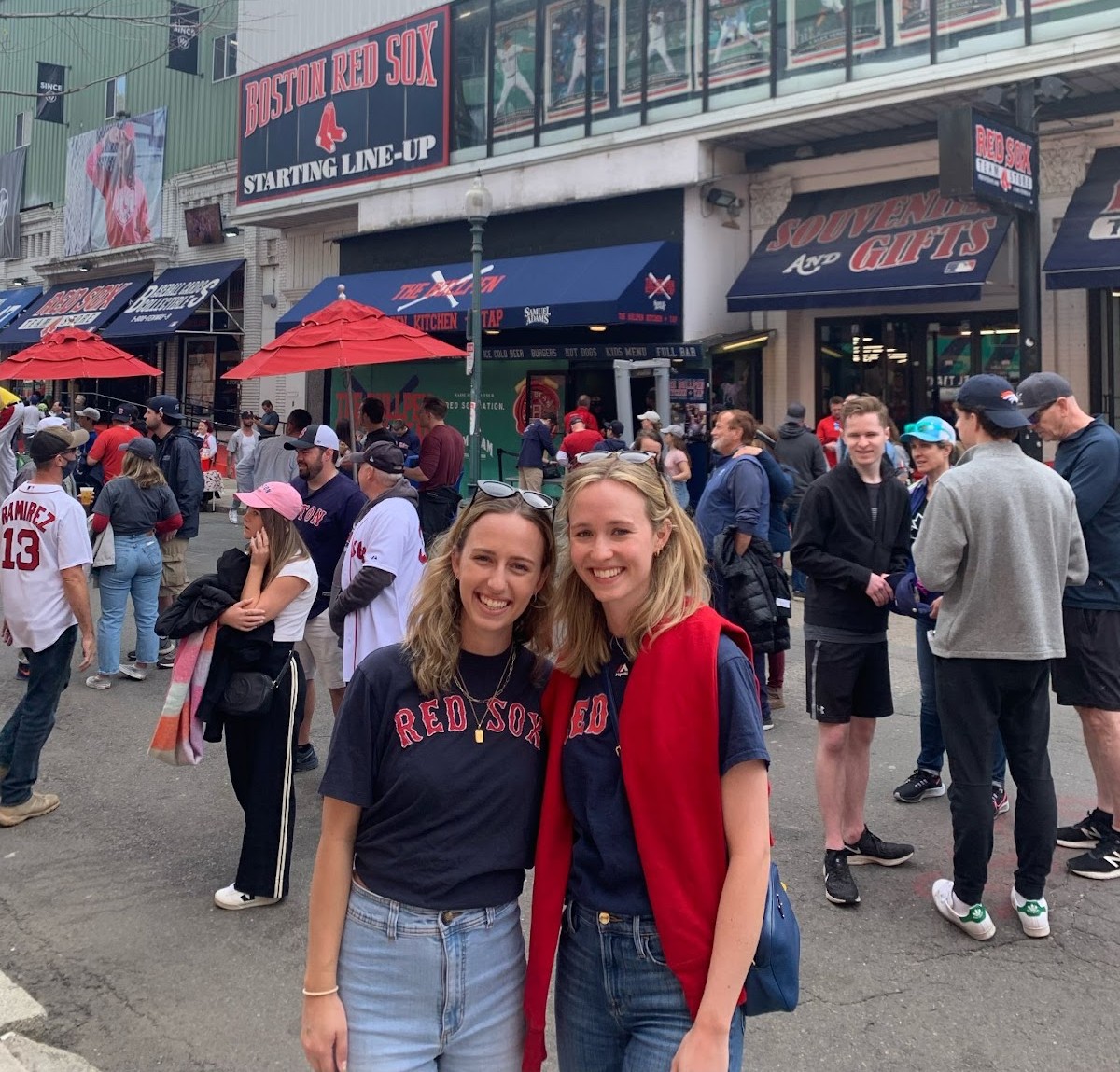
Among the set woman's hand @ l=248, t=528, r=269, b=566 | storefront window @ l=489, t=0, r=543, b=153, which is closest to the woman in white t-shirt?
woman's hand @ l=248, t=528, r=269, b=566

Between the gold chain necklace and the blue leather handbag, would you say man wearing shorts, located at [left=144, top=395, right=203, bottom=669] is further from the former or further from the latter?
the blue leather handbag

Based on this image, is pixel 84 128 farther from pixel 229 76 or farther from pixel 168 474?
pixel 168 474

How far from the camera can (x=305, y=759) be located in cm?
601

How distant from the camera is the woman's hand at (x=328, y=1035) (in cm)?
199

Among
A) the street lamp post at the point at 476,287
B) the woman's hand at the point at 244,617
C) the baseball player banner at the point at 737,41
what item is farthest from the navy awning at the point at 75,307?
the woman's hand at the point at 244,617

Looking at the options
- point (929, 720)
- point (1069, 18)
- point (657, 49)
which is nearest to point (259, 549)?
point (929, 720)

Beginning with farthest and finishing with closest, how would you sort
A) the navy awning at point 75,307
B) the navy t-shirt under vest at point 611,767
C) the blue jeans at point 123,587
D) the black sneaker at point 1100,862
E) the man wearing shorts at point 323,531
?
1. the navy awning at point 75,307
2. the blue jeans at point 123,587
3. the man wearing shorts at point 323,531
4. the black sneaker at point 1100,862
5. the navy t-shirt under vest at point 611,767

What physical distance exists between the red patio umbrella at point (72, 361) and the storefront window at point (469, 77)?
9.57m

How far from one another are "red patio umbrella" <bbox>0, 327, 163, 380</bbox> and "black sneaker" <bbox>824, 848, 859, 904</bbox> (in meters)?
10.8

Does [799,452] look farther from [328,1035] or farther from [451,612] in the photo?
[328,1035]

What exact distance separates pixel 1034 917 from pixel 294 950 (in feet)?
8.99

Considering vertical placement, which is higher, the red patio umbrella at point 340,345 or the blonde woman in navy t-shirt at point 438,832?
→ the red patio umbrella at point 340,345

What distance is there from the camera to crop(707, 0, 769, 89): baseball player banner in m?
16.1

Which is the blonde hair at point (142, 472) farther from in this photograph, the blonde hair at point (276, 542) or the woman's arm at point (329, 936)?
the woman's arm at point (329, 936)
